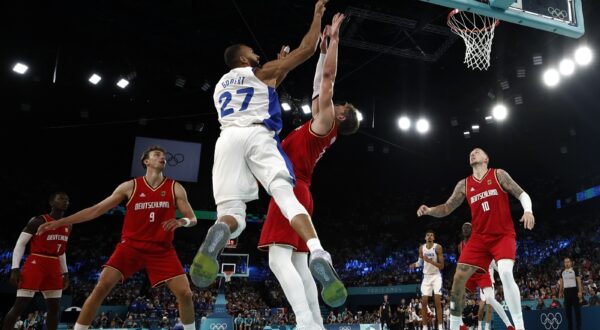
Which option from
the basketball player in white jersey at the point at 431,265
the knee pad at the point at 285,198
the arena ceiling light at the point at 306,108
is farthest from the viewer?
the arena ceiling light at the point at 306,108

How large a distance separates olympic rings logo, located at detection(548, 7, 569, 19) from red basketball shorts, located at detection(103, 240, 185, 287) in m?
7.33

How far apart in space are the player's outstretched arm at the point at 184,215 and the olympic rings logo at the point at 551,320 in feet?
29.0

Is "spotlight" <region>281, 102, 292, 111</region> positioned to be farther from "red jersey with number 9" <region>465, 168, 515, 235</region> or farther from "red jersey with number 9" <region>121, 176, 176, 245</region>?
"red jersey with number 9" <region>121, 176, 176, 245</region>

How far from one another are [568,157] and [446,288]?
39.2 ft

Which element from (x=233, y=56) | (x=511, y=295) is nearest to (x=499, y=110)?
(x=511, y=295)

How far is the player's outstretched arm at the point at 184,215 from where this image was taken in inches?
181

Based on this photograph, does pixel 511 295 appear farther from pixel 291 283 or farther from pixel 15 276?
pixel 15 276

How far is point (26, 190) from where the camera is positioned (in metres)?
23.0

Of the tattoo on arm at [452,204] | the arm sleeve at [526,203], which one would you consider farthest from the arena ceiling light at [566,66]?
the arm sleeve at [526,203]

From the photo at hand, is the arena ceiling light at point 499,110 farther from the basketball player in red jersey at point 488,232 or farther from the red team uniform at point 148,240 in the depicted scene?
the red team uniform at point 148,240

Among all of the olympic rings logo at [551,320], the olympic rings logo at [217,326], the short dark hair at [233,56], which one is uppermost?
the short dark hair at [233,56]

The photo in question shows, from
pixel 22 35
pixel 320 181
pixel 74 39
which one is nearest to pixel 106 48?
pixel 74 39

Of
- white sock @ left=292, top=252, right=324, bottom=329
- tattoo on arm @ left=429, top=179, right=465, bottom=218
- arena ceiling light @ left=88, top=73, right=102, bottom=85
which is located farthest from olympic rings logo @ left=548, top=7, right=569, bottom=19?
arena ceiling light @ left=88, top=73, right=102, bottom=85

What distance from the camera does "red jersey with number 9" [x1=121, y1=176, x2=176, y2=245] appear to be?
4.92m
